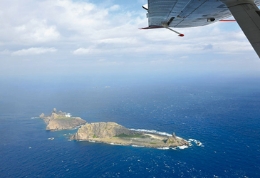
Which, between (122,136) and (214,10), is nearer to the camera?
(214,10)

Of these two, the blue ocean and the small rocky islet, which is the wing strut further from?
the small rocky islet

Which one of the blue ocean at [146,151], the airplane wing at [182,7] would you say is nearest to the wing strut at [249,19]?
the airplane wing at [182,7]

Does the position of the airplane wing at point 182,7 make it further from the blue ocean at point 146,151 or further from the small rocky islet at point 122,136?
the small rocky islet at point 122,136

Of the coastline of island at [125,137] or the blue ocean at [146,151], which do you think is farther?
the coastline of island at [125,137]

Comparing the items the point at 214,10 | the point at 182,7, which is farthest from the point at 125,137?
the point at 182,7

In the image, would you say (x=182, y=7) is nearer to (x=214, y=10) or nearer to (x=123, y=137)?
(x=214, y=10)

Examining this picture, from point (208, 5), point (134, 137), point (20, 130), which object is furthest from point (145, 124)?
point (208, 5)
